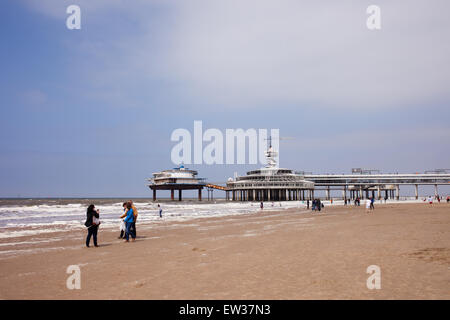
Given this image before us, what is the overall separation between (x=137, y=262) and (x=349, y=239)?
8.16 m

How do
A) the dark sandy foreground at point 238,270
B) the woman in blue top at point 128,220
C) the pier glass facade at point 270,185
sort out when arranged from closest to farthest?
the dark sandy foreground at point 238,270, the woman in blue top at point 128,220, the pier glass facade at point 270,185

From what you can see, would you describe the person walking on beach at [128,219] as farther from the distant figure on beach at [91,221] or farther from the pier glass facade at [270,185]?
the pier glass facade at [270,185]

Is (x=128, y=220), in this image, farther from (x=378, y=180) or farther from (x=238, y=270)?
(x=378, y=180)

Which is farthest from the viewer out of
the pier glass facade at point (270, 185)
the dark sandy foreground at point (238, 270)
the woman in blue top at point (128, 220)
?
the pier glass facade at point (270, 185)

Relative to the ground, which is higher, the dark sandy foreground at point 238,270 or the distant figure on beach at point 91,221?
the distant figure on beach at point 91,221

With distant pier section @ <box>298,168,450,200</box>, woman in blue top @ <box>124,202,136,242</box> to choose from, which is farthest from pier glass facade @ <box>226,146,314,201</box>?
woman in blue top @ <box>124,202,136,242</box>

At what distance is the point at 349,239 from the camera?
1293 centimetres

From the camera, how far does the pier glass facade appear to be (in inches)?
3600

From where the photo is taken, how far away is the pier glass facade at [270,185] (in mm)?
91438

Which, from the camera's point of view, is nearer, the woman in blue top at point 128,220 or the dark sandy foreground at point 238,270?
the dark sandy foreground at point 238,270

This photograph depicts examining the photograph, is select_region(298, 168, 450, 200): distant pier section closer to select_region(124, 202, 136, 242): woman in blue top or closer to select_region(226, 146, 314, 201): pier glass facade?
select_region(226, 146, 314, 201): pier glass facade

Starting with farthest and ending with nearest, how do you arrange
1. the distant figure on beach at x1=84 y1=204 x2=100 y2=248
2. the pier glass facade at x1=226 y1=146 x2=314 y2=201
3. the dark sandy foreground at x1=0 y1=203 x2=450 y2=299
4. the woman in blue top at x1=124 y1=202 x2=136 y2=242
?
the pier glass facade at x1=226 y1=146 x2=314 y2=201, the woman in blue top at x1=124 y1=202 x2=136 y2=242, the distant figure on beach at x1=84 y1=204 x2=100 y2=248, the dark sandy foreground at x1=0 y1=203 x2=450 y2=299

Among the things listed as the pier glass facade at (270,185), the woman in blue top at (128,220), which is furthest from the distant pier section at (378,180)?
the woman in blue top at (128,220)
